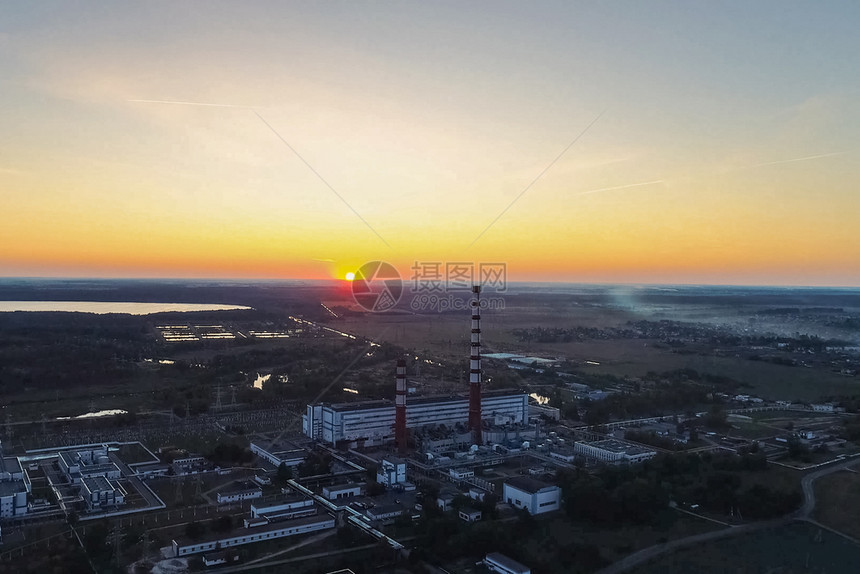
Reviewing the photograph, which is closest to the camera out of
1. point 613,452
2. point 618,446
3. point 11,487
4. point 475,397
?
point 11,487

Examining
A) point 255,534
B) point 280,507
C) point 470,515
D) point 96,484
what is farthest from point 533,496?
point 96,484

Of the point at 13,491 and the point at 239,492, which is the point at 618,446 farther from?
the point at 13,491

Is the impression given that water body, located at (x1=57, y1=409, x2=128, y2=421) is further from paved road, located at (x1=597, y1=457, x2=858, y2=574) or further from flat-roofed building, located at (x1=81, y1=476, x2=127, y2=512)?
paved road, located at (x1=597, y1=457, x2=858, y2=574)

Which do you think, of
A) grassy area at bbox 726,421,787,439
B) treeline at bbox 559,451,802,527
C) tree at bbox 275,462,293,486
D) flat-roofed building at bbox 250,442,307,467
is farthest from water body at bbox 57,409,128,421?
grassy area at bbox 726,421,787,439

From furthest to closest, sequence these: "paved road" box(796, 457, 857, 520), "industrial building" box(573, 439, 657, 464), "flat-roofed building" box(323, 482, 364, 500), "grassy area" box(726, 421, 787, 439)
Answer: "grassy area" box(726, 421, 787, 439), "industrial building" box(573, 439, 657, 464), "flat-roofed building" box(323, 482, 364, 500), "paved road" box(796, 457, 857, 520)

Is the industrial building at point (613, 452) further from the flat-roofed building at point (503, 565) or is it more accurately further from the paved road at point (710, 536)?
the flat-roofed building at point (503, 565)

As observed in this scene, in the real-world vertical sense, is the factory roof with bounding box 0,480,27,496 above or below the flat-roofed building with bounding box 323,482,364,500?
above

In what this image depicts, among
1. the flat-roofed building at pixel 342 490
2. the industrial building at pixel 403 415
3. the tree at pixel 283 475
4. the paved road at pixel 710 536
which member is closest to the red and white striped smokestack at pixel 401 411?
the industrial building at pixel 403 415
